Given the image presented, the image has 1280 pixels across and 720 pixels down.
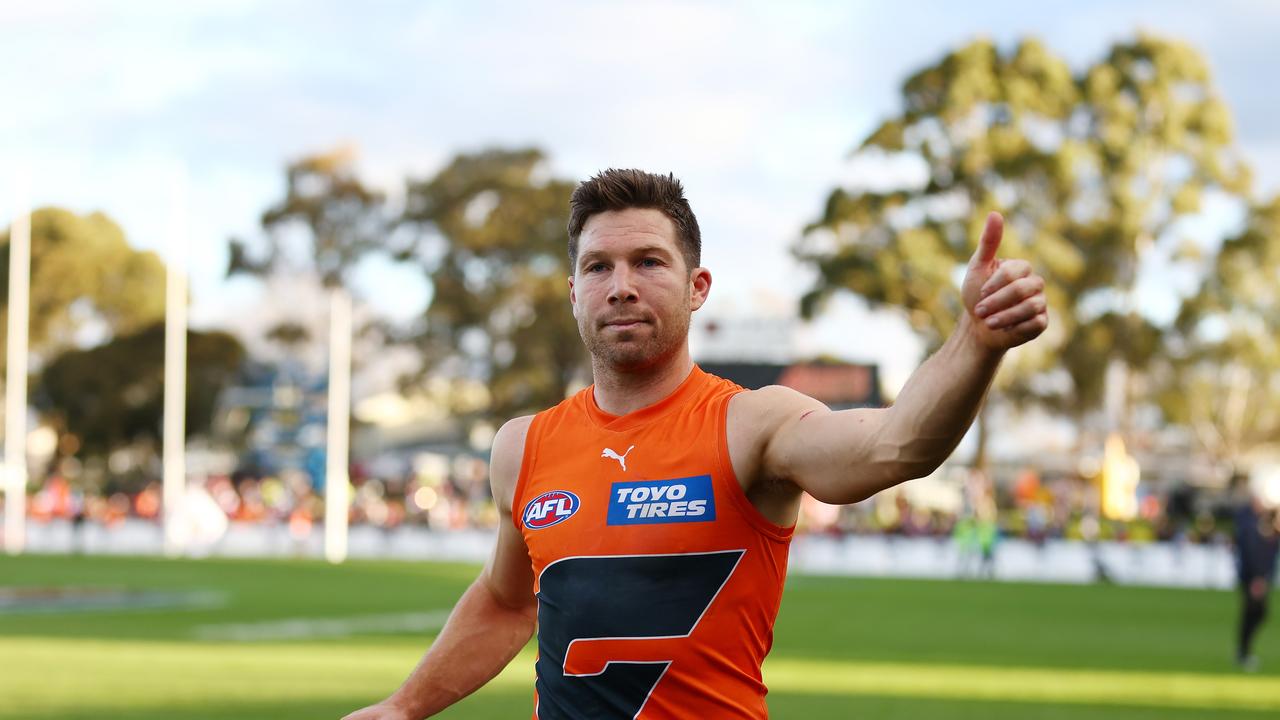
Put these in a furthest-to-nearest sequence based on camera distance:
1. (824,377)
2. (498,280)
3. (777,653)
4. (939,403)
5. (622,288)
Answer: (498,280), (824,377), (777,653), (622,288), (939,403)

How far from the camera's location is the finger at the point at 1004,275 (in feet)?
10.7

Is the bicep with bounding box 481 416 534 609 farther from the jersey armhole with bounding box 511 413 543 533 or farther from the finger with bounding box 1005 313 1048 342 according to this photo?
the finger with bounding box 1005 313 1048 342

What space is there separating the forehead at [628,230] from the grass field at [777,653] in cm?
1079

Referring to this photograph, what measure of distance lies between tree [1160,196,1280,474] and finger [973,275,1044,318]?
57.2m

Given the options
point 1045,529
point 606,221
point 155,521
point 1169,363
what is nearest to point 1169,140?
point 1169,363

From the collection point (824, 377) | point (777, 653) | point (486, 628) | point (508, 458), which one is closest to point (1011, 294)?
point (508, 458)

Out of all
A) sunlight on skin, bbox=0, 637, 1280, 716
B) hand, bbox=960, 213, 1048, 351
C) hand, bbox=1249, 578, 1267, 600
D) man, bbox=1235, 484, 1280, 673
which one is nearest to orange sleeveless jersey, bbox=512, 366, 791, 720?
hand, bbox=960, 213, 1048, 351

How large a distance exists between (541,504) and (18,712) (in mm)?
11455

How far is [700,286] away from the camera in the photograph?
449 cm

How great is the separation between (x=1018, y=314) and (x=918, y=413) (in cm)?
38

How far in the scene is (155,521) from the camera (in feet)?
184

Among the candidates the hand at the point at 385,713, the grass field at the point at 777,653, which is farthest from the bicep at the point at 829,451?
the grass field at the point at 777,653

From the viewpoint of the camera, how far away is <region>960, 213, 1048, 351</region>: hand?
Answer: 3.26 meters

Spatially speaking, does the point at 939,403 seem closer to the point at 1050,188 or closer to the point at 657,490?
the point at 657,490
